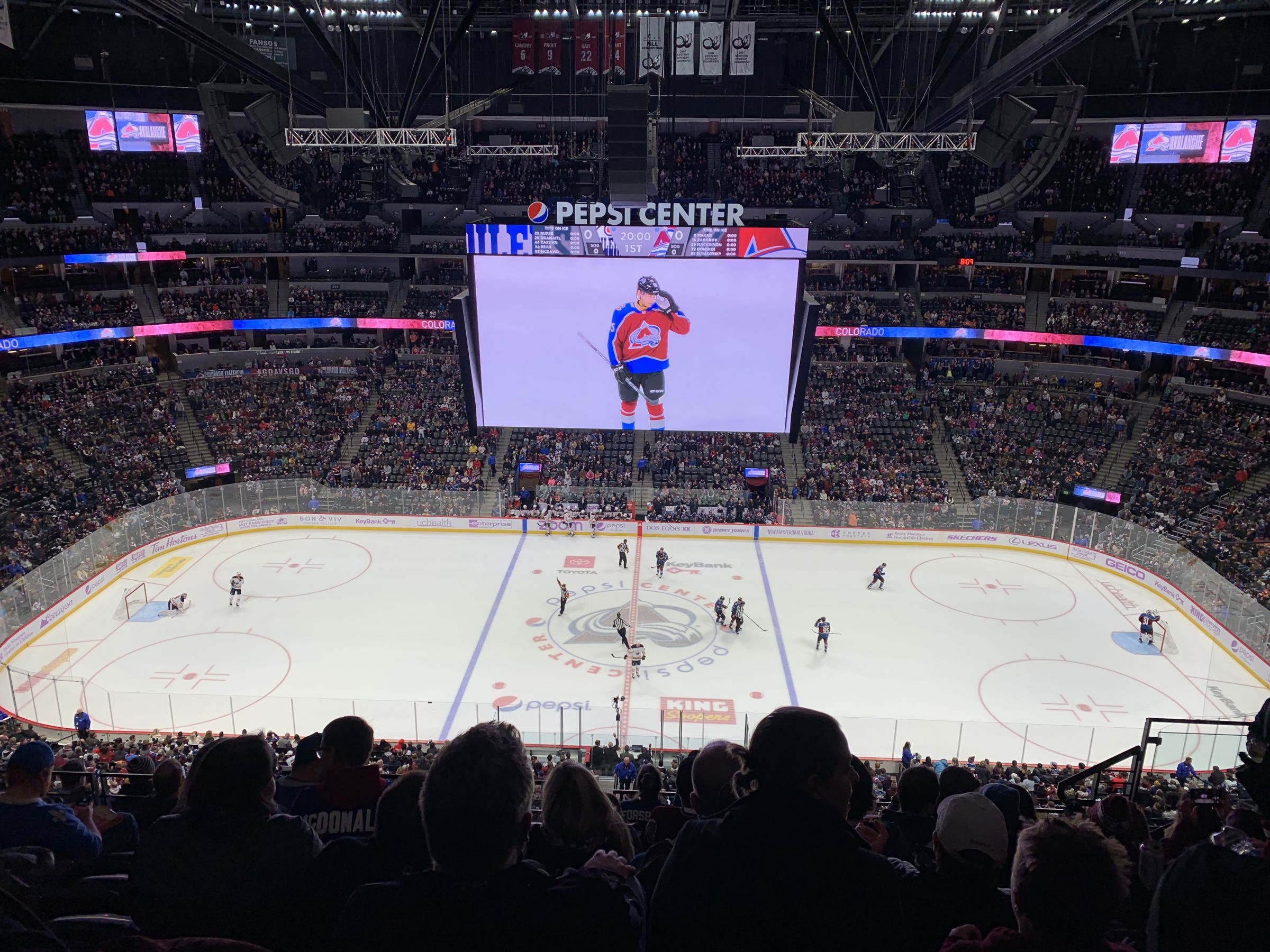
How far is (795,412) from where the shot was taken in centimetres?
3212

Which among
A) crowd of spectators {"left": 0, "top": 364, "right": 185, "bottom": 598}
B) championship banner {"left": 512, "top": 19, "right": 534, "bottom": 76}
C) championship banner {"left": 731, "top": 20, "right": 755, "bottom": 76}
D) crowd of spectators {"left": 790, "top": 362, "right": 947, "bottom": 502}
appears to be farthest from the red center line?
championship banner {"left": 512, "top": 19, "right": 534, "bottom": 76}

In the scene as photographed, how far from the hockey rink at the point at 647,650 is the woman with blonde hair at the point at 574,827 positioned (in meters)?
12.0

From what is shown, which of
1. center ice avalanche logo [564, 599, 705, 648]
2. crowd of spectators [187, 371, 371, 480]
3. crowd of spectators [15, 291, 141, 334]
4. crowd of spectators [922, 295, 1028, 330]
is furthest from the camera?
crowd of spectators [922, 295, 1028, 330]

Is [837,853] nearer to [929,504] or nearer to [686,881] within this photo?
[686,881]

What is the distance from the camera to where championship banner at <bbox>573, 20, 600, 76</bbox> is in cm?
3956

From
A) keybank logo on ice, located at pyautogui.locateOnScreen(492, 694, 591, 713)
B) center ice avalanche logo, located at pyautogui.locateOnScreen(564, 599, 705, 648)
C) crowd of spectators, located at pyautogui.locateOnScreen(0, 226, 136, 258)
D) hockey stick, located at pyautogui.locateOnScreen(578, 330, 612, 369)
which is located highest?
crowd of spectators, located at pyautogui.locateOnScreen(0, 226, 136, 258)

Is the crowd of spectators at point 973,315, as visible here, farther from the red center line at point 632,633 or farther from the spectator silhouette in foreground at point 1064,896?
the spectator silhouette in foreground at point 1064,896

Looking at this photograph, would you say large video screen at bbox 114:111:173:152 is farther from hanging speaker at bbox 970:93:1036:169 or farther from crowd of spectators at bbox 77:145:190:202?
hanging speaker at bbox 970:93:1036:169

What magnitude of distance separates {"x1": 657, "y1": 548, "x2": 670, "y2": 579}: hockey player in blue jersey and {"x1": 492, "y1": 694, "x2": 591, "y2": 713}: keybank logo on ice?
906 cm

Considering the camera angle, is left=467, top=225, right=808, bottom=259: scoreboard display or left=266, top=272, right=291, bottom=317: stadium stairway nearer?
left=467, top=225, right=808, bottom=259: scoreboard display

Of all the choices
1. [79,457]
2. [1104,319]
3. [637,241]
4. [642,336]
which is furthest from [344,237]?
[1104,319]

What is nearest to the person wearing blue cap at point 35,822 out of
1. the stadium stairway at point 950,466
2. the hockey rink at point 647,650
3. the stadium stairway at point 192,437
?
the hockey rink at point 647,650

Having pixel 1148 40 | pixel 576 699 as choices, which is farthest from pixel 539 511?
pixel 1148 40

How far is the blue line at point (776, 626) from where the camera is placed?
21016mm
